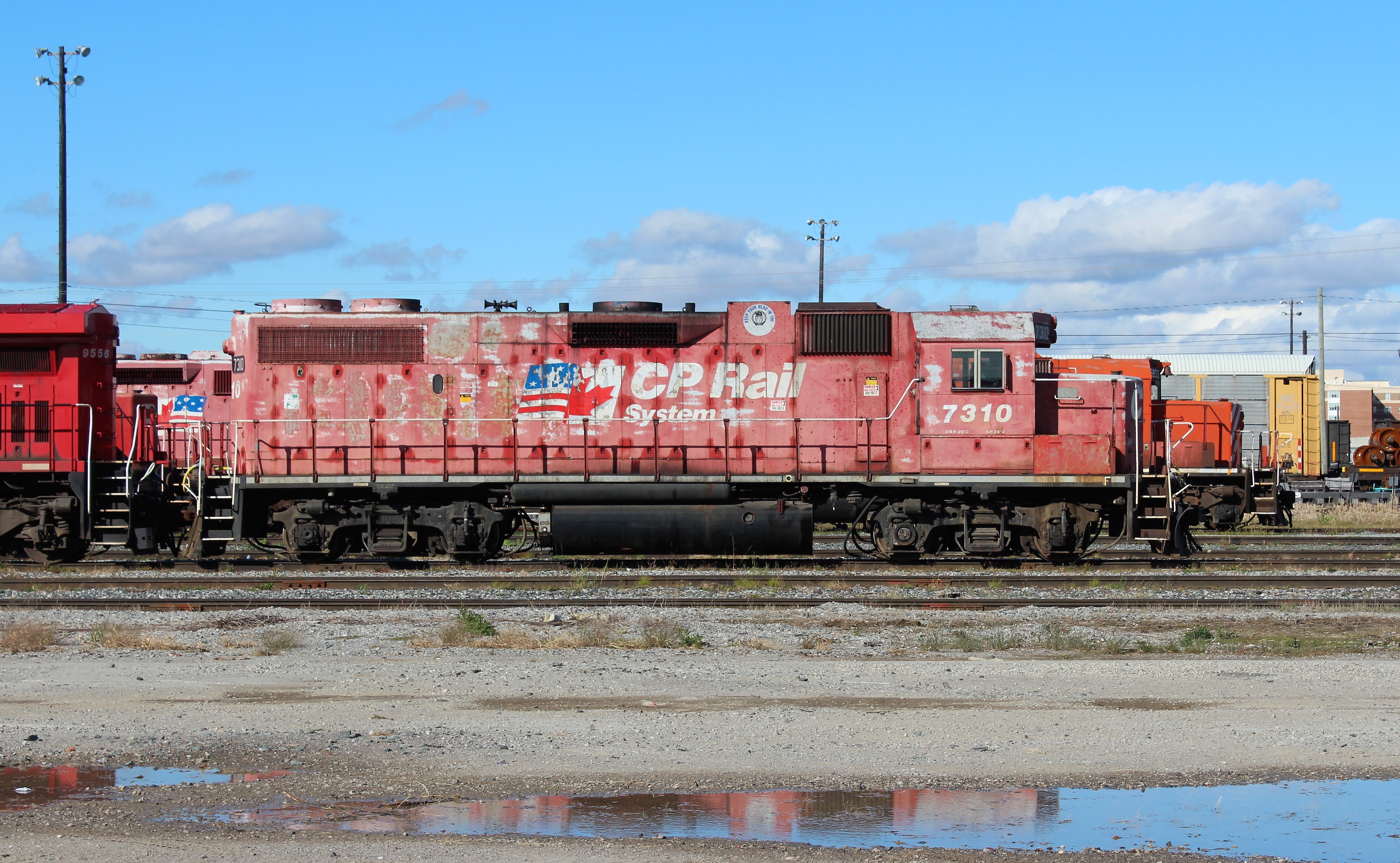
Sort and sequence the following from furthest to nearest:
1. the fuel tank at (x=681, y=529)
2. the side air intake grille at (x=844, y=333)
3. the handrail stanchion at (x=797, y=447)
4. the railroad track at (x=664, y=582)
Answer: the side air intake grille at (x=844, y=333) < the handrail stanchion at (x=797, y=447) < the fuel tank at (x=681, y=529) < the railroad track at (x=664, y=582)

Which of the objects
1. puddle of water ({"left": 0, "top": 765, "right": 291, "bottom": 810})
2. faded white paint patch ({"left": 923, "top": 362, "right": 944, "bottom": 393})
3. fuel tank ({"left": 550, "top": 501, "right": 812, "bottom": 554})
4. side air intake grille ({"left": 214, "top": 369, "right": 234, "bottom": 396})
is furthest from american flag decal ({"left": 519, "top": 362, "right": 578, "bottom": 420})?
puddle of water ({"left": 0, "top": 765, "right": 291, "bottom": 810})

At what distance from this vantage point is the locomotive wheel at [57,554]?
710 inches

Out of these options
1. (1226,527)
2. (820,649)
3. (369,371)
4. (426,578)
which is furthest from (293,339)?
(1226,527)

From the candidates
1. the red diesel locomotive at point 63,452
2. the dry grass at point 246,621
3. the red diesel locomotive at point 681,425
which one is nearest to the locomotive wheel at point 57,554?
the red diesel locomotive at point 63,452

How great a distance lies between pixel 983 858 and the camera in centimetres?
532

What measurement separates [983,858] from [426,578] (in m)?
12.2

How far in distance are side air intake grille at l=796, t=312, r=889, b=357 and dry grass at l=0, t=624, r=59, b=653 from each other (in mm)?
10537

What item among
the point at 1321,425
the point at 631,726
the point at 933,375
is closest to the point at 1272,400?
the point at 1321,425

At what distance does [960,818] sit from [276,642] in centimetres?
725

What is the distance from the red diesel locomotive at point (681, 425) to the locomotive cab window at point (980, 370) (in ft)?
0.10

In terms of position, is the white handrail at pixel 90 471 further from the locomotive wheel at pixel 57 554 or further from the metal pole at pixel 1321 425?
the metal pole at pixel 1321 425

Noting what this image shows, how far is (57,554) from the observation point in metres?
18.2

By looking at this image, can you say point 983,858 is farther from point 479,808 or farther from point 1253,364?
point 1253,364

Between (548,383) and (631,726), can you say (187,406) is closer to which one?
(548,383)
